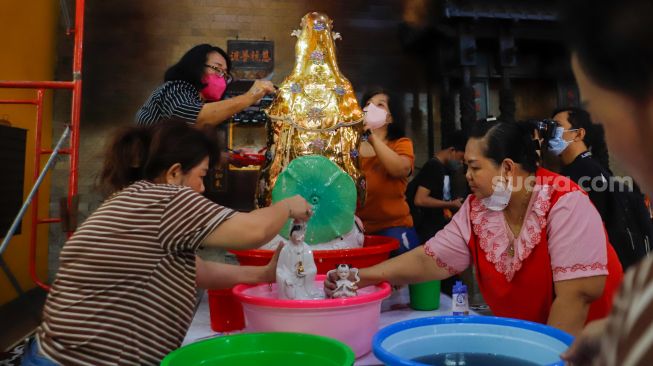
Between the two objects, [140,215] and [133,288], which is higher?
[140,215]

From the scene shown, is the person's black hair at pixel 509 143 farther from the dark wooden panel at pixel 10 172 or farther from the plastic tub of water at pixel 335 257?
the dark wooden panel at pixel 10 172

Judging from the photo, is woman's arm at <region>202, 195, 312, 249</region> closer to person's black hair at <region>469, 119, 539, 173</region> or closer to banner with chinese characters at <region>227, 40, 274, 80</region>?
person's black hair at <region>469, 119, 539, 173</region>

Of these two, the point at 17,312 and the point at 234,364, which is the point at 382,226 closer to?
the point at 234,364

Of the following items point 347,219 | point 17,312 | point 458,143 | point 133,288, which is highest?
point 458,143

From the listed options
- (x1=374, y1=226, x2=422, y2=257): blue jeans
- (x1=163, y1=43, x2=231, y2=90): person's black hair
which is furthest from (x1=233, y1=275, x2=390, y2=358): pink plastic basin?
(x1=163, y1=43, x2=231, y2=90): person's black hair

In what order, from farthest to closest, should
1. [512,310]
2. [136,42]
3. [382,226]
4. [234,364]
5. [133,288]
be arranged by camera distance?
[136,42] < [382,226] < [512,310] < [133,288] < [234,364]

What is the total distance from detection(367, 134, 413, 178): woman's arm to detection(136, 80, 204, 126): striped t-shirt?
718 mm

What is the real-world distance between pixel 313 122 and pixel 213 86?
0.58 metres

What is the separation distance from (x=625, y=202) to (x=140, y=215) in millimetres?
2191

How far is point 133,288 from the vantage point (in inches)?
39.1

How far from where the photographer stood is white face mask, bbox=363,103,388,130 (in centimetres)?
185

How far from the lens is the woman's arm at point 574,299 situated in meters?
1.15

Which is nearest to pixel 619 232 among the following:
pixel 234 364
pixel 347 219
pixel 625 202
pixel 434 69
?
pixel 625 202

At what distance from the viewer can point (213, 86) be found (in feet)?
6.45
